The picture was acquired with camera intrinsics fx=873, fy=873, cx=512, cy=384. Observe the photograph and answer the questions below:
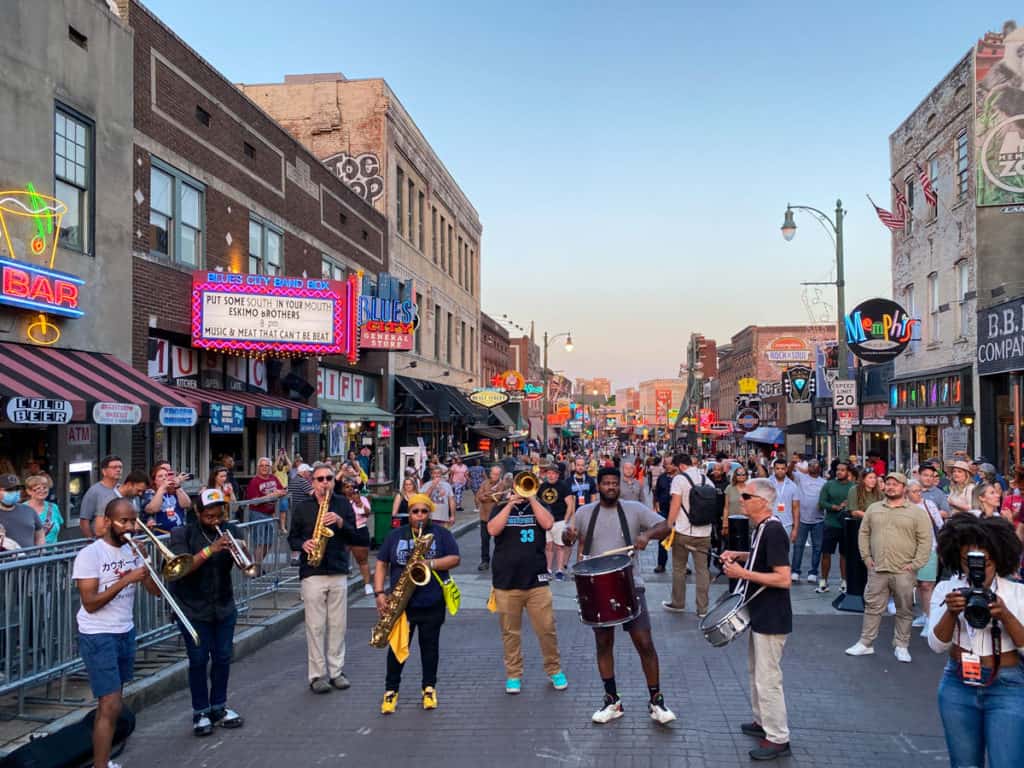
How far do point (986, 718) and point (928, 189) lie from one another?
972 inches

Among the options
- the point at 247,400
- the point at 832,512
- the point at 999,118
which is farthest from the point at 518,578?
the point at 999,118

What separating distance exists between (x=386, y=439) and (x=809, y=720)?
26159 millimetres

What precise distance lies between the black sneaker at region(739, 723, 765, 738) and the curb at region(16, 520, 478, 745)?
4701 millimetres

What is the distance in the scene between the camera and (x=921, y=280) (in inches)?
1031

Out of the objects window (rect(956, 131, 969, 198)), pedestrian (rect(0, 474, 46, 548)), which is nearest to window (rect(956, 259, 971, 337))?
window (rect(956, 131, 969, 198))

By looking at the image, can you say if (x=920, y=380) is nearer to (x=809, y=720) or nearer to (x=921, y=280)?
(x=921, y=280)

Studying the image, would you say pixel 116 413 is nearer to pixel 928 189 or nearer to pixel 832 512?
pixel 832 512

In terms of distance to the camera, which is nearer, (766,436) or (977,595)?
(977,595)

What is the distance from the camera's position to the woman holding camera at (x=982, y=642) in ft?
13.0

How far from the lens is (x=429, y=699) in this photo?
696cm

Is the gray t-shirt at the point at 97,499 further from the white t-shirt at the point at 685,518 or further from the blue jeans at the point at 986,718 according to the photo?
the blue jeans at the point at 986,718

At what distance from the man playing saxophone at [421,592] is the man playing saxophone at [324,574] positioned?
1.90ft

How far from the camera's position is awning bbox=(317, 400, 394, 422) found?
25422mm

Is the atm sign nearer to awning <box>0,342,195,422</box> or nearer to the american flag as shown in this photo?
awning <box>0,342,195,422</box>
